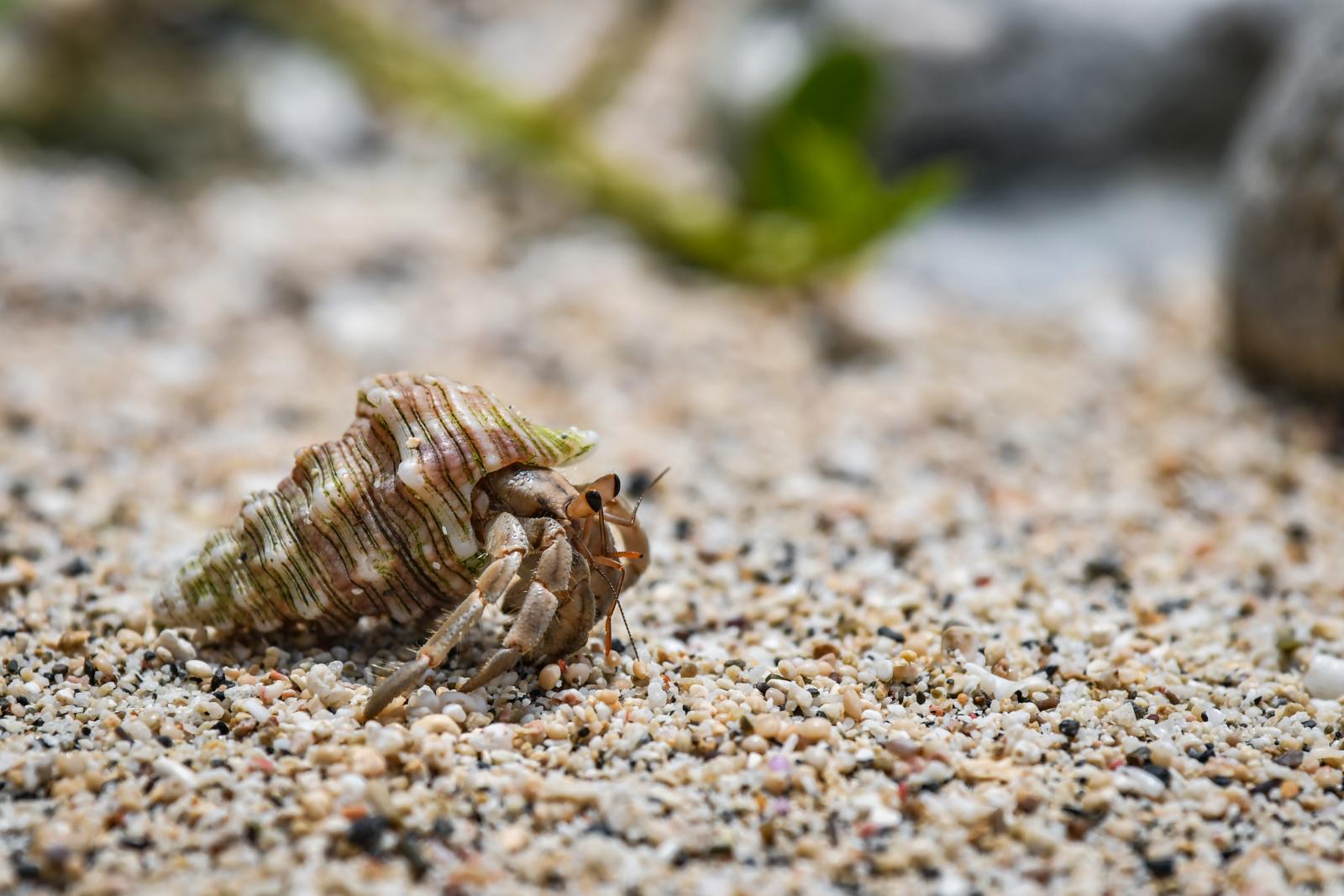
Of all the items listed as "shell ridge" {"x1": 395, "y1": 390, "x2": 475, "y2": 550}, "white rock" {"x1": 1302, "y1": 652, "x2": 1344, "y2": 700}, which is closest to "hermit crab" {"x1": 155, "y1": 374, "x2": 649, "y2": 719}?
"shell ridge" {"x1": 395, "y1": 390, "x2": 475, "y2": 550}

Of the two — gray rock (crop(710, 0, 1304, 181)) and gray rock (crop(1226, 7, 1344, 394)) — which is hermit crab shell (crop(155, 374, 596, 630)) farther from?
gray rock (crop(710, 0, 1304, 181))

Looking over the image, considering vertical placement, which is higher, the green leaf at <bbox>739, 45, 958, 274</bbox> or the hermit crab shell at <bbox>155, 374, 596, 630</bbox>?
the green leaf at <bbox>739, 45, 958, 274</bbox>

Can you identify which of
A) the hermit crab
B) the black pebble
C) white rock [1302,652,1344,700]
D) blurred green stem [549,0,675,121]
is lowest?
white rock [1302,652,1344,700]

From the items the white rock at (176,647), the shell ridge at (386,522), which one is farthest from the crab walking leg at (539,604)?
the white rock at (176,647)

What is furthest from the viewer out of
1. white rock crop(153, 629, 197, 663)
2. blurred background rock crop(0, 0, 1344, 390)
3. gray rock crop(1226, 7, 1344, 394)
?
blurred background rock crop(0, 0, 1344, 390)

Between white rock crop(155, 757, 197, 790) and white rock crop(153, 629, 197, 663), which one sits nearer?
white rock crop(155, 757, 197, 790)

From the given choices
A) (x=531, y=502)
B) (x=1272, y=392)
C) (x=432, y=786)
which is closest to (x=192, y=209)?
(x=531, y=502)

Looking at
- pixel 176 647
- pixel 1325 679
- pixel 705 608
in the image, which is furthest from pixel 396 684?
pixel 1325 679

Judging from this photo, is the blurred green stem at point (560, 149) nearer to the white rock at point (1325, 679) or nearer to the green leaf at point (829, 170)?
the green leaf at point (829, 170)
